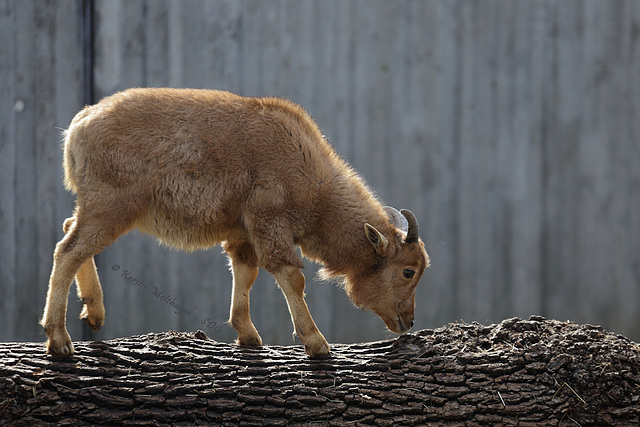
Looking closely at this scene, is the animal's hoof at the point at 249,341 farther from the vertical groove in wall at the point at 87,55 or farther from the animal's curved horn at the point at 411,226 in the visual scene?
the vertical groove in wall at the point at 87,55

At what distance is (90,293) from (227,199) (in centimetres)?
122

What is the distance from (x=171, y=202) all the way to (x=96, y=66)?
10.8ft

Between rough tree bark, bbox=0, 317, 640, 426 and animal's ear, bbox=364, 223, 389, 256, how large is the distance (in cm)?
79

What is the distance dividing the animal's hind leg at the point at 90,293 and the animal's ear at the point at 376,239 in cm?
199

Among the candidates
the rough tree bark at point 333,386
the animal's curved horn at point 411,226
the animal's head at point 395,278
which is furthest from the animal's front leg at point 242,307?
the animal's curved horn at point 411,226

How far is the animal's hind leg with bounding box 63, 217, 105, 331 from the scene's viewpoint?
191 inches

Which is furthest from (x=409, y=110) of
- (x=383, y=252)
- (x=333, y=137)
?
(x=383, y=252)

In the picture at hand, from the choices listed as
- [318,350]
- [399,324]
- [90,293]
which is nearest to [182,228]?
[90,293]

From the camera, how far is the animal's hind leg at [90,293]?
486 cm

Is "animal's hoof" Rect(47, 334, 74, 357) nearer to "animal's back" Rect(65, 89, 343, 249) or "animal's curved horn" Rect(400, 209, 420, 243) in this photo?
"animal's back" Rect(65, 89, 343, 249)

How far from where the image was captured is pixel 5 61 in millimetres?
7312

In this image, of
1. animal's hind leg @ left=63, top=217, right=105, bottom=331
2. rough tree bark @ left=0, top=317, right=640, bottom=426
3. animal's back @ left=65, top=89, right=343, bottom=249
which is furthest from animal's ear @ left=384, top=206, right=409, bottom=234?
animal's hind leg @ left=63, top=217, right=105, bottom=331

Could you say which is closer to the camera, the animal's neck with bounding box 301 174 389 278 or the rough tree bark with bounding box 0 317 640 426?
the rough tree bark with bounding box 0 317 640 426

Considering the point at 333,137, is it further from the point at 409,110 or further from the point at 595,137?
the point at 595,137
